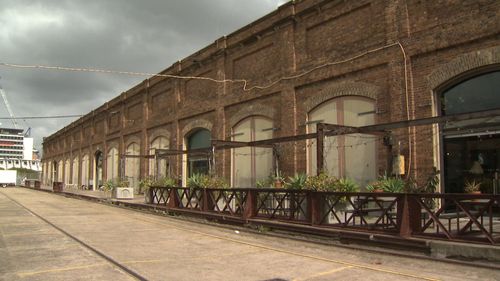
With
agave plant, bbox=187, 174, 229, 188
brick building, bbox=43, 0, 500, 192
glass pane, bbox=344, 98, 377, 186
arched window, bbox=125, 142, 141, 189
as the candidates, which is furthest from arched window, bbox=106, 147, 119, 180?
glass pane, bbox=344, 98, 377, 186

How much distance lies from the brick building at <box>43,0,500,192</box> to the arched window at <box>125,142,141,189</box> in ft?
25.2

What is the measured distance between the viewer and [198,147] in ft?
95.1

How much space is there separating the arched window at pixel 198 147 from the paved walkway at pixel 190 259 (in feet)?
46.9

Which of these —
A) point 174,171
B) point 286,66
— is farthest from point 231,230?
point 174,171

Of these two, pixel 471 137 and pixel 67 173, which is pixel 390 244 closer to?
pixel 471 137

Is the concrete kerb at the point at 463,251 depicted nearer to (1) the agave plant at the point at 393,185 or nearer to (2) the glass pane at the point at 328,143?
(1) the agave plant at the point at 393,185

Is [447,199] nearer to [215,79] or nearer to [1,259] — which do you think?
[1,259]

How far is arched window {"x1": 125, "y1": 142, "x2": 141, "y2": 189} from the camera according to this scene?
3812 centimetres

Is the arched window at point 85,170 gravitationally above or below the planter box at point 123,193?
above

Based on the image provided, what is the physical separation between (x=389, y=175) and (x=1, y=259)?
11.2 m

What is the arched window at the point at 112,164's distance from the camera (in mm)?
43438

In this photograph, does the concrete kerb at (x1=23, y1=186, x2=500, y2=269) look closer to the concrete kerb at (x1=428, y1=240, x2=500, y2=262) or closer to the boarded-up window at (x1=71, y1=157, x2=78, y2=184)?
the concrete kerb at (x1=428, y1=240, x2=500, y2=262)

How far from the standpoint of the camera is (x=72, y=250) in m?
10.2

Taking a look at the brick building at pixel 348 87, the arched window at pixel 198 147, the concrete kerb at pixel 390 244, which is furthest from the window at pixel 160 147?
the concrete kerb at pixel 390 244
